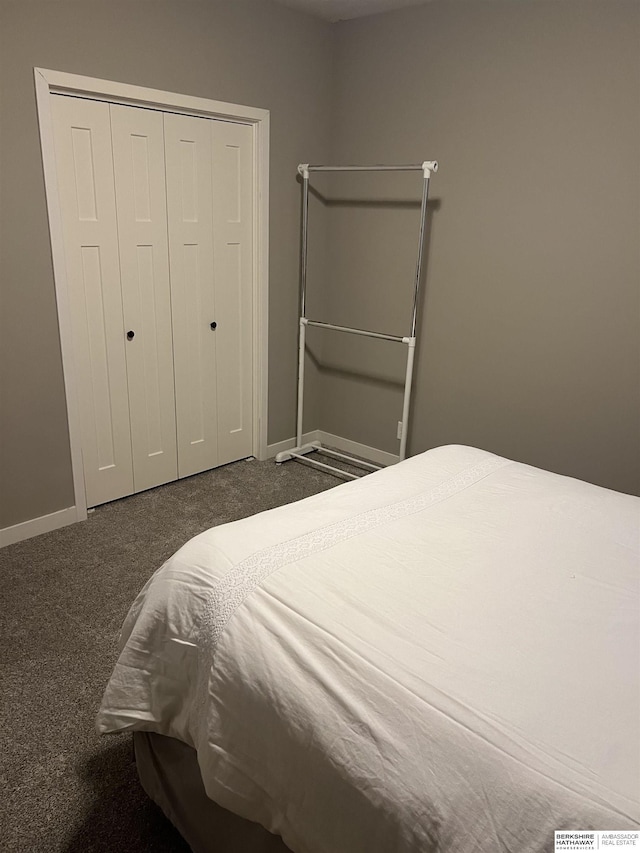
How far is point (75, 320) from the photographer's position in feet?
9.25

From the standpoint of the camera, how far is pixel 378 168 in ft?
10.2

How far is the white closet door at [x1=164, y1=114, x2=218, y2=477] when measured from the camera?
304cm

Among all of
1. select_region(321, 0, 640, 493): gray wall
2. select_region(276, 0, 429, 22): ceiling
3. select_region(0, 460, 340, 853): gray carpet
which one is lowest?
select_region(0, 460, 340, 853): gray carpet

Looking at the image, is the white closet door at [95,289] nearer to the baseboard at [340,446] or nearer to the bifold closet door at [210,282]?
the bifold closet door at [210,282]

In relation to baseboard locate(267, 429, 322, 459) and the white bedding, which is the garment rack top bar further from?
the white bedding

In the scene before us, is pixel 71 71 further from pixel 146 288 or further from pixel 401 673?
pixel 401 673

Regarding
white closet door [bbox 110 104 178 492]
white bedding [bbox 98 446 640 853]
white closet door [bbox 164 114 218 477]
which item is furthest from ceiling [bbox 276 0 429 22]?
white bedding [bbox 98 446 640 853]

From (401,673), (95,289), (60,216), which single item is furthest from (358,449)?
(401,673)

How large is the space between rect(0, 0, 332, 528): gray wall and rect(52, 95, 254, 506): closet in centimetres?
14

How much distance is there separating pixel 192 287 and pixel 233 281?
273 mm

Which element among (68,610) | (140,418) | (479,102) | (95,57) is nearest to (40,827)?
(68,610)

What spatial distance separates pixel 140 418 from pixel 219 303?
761mm

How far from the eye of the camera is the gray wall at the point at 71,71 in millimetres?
2432

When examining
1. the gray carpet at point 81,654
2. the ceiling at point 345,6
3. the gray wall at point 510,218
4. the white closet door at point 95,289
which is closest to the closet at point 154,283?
the white closet door at point 95,289
